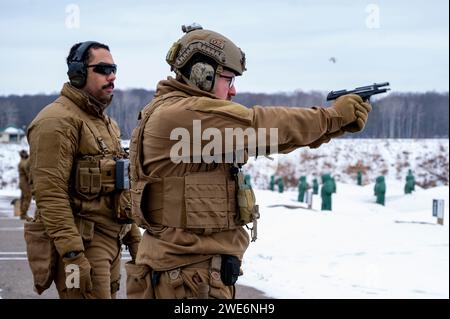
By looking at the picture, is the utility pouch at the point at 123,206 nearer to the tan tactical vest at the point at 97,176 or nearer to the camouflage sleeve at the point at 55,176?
the tan tactical vest at the point at 97,176

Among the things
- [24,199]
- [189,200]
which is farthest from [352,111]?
[24,199]

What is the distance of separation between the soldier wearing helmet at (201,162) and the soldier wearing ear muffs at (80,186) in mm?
969

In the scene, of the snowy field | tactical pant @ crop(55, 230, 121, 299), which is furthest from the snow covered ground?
tactical pant @ crop(55, 230, 121, 299)

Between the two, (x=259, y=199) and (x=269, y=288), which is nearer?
(x=269, y=288)

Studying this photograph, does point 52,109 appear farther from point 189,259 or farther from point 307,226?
point 307,226

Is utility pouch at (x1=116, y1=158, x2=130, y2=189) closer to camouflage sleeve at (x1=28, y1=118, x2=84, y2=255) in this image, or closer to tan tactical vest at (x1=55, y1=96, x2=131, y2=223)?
tan tactical vest at (x1=55, y1=96, x2=131, y2=223)

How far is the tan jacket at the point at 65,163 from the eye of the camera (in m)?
4.82

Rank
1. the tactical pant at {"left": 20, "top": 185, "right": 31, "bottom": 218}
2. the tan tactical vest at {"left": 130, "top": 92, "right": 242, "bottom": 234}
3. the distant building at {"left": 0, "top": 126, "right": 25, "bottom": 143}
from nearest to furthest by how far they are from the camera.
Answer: the tan tactical vest at {"left": 130, "top": 92, "right": 242, "bottom": 234} → the tactical pant at {"left": 20, "top": 185, "right": 31, "bottom": 218} → the distant building at {"left": 0, "top": 126, "right": 25, "bottom": 143}

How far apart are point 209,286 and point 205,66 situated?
1.09m

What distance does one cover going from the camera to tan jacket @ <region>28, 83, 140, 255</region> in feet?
15.8

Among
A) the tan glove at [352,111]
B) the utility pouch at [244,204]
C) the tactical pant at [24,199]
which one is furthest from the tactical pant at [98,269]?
the tactical pant at [24,199]

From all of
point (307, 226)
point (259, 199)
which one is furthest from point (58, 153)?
point (259, 199)

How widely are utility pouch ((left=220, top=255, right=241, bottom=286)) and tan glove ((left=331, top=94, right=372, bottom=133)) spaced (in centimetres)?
86
